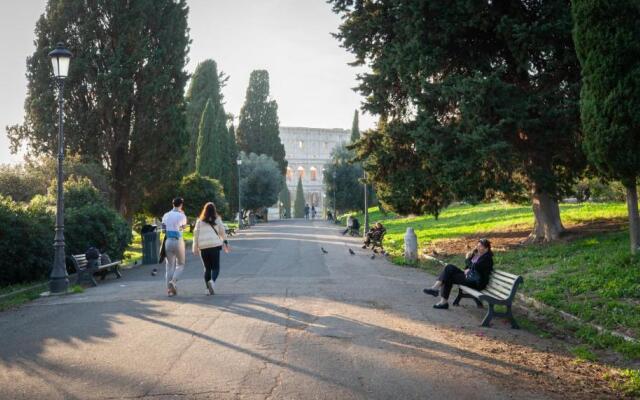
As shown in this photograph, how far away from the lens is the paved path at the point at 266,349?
5000 millimetres

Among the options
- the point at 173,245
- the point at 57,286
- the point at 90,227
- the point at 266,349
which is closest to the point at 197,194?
the point at 90,227

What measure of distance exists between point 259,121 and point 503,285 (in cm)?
7913

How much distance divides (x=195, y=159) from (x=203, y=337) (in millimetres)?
53078

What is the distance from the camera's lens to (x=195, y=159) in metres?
58.6

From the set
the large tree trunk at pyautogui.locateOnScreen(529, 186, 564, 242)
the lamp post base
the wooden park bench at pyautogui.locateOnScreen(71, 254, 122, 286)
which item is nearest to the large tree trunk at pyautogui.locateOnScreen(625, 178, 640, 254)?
the large tree trunk at pyautogui.locateOnScreen(529, 186, 564, 242)

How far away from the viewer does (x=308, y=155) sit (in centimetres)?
13725

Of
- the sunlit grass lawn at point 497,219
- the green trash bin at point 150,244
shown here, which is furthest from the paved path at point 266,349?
the sunlit grass lawn at point 497,219

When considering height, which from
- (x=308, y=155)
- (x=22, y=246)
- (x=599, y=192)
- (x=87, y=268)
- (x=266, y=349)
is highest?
(x=308, y=155)

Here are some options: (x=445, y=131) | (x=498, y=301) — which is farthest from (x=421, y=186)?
(x=498, y=301)

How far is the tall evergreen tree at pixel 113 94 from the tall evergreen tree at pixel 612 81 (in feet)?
75.5

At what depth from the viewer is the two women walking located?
36.1 ft

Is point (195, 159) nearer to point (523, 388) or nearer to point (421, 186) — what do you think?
point (421, 186)

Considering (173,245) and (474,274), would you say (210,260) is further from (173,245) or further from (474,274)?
(474,274)

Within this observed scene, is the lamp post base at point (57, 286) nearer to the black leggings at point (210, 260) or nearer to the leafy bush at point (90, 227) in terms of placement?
the black leggings at point (210, 260)
